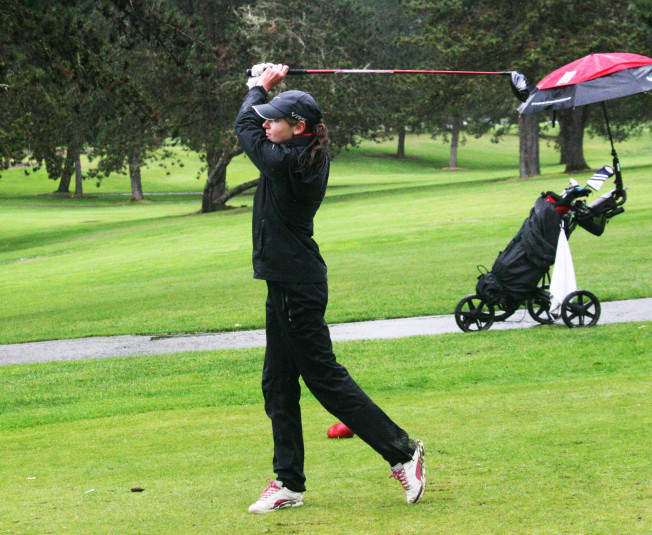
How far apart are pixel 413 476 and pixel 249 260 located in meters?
18.1

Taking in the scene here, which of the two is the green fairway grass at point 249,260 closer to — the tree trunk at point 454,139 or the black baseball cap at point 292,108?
the black baseball cap at point 292,108

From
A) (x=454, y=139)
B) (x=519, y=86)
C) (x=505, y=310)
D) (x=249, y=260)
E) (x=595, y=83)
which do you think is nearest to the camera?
(x=519, y=86)

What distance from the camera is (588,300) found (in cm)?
1085

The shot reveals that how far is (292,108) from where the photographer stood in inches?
170

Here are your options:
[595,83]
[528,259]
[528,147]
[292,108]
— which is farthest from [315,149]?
[528,147]

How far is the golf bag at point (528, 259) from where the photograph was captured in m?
10.2

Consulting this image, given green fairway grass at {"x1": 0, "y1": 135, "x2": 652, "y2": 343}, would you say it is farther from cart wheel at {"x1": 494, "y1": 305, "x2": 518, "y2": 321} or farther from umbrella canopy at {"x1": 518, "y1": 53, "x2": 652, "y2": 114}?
umbrella canopy at {"x1": 518, "y1": 53, "x2": 652, "y2": 114}

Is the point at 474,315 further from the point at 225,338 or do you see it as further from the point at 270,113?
the point at 270,113

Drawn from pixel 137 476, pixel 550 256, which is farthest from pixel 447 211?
pixel 137 476

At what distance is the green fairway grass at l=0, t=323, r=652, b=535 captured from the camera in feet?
13.0

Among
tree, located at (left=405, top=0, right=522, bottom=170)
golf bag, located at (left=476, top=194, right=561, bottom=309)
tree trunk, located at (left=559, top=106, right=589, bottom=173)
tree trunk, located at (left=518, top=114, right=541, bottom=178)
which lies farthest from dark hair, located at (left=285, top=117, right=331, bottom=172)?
tree trunk, located at (left=559, top=106, right=589, bottom=173)

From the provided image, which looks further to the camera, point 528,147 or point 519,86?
point 528,147

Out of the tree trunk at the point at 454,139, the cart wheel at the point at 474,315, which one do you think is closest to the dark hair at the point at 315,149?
the cart wheel at the point at 474,315

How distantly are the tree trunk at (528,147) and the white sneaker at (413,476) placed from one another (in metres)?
40.5
